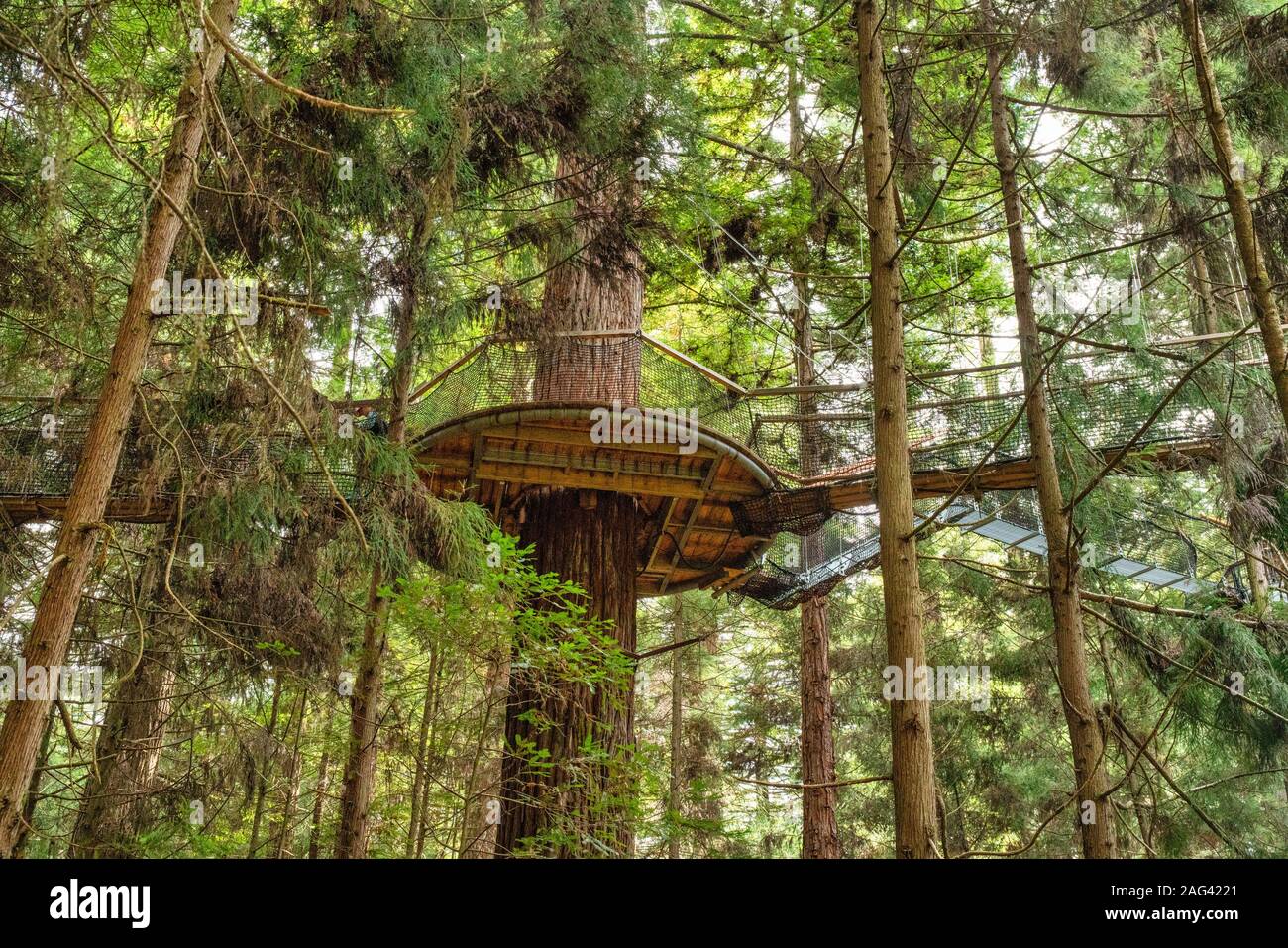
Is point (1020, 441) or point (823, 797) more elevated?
point (1020, 441)

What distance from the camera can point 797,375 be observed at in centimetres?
921

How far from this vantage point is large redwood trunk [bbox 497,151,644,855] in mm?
5629

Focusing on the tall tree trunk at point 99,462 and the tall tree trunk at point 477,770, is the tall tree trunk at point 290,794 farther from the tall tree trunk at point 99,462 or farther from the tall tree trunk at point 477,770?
the tall tree trunk at point 99,462

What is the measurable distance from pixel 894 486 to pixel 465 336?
196 inches

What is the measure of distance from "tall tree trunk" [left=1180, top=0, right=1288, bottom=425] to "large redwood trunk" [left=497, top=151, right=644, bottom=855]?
11.1 feet

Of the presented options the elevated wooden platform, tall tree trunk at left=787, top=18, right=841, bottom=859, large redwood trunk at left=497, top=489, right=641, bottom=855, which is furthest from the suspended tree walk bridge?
tall tree trunk at left=787, top=18, right=841, bottom=859

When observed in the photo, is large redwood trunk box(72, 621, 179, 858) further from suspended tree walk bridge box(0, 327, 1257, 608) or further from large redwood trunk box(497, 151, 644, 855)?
large redwood trunk box(497, 151, 644, 855)

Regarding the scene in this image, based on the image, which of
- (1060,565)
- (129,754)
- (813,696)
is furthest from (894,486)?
(129,754)

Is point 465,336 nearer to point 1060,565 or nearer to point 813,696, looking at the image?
point 813,696

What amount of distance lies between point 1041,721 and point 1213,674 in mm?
5001

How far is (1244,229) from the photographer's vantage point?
3203mm

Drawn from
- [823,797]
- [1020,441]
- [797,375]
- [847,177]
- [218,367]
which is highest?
[797,375]
